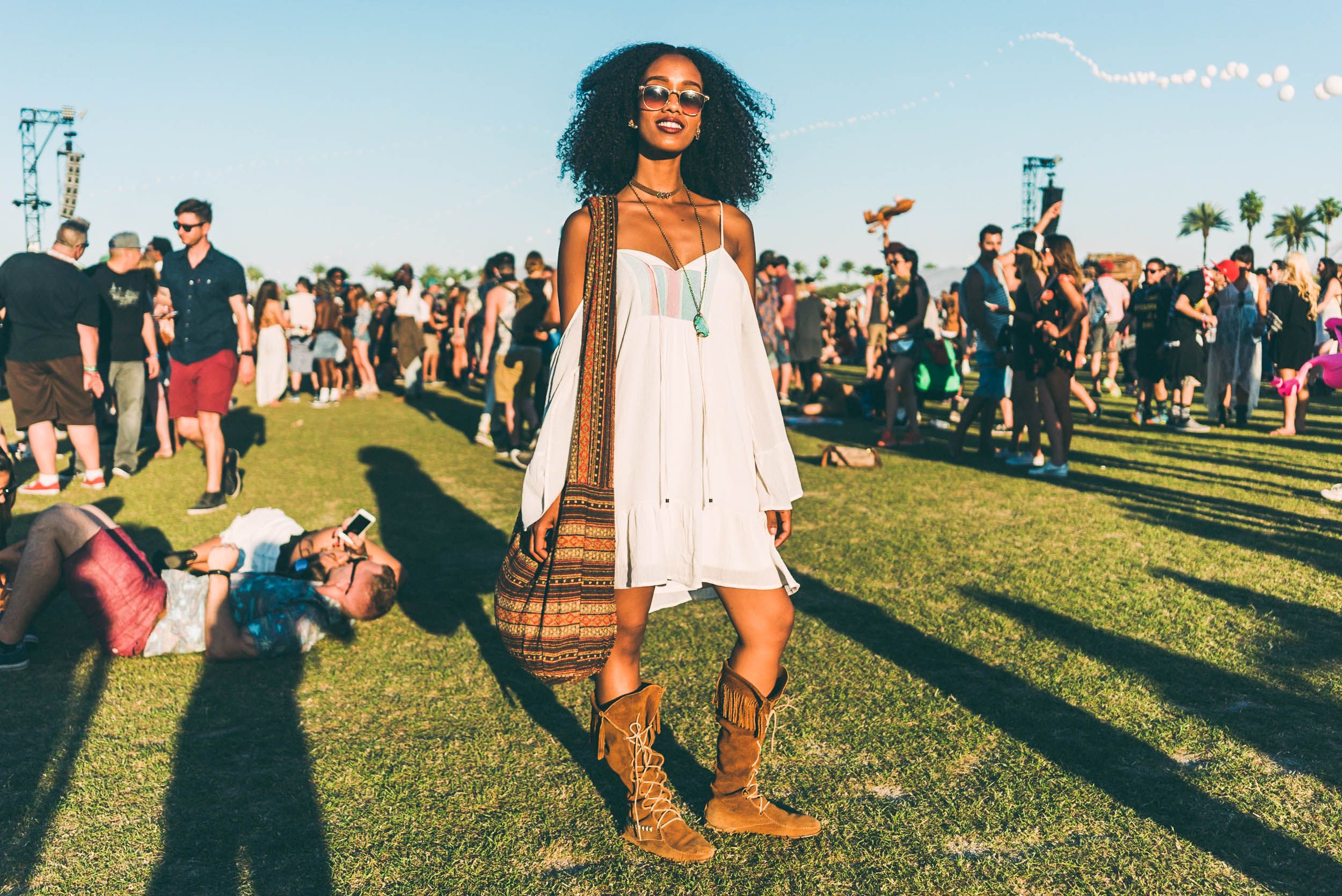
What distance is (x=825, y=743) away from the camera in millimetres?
3332

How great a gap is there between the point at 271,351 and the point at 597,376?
45.2ft

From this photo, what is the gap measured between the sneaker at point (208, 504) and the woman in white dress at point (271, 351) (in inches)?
309

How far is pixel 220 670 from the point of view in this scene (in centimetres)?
403

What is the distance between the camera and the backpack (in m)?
15.3

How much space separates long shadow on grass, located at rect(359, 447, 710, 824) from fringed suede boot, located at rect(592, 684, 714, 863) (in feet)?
0.71

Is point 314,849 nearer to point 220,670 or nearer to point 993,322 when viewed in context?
point 220,670

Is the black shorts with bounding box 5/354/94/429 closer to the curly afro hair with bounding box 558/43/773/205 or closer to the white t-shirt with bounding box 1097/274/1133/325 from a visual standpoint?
the curly afro hair with bounding box 558/43/773/205

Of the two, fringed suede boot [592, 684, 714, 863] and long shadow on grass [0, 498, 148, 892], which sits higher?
fringed suede boot [592, 684, 714, 863]

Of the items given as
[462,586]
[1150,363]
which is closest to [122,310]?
[462,586]

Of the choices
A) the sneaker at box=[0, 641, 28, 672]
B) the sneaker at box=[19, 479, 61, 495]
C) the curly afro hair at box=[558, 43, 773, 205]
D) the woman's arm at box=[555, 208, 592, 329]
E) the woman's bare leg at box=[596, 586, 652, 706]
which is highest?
the curly afro hair at box=[558, 43, 773, 205]

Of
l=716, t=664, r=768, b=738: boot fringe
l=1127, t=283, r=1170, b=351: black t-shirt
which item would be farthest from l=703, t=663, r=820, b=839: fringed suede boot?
l=1127, t=283, r=1170, b=351: black t-shirt

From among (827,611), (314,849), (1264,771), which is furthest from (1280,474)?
(314,849)

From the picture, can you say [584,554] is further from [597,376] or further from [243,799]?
[243,799]

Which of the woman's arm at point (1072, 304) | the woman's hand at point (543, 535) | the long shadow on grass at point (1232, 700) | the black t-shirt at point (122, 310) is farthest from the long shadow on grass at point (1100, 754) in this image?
the black t-shirt at point (122, 310)
